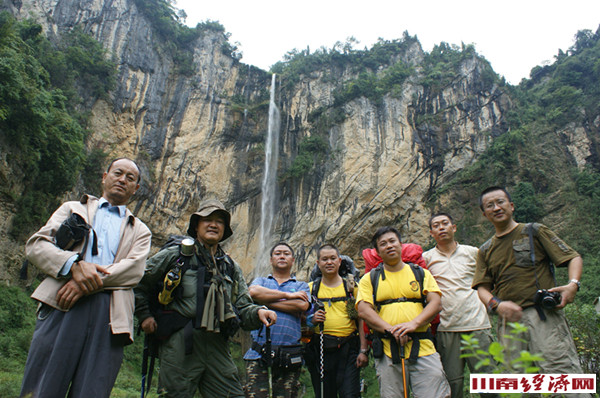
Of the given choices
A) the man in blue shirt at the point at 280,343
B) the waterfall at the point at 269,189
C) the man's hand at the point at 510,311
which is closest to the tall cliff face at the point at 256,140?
the waterfall at the point at 269,189

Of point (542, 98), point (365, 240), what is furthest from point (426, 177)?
point (542, 98)

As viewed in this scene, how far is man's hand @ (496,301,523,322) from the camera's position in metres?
2.38

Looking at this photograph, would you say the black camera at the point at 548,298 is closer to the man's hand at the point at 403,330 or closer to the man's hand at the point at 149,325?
the man's hand at the point at 403,330

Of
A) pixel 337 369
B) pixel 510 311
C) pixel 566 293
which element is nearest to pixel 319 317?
pixel 337 369

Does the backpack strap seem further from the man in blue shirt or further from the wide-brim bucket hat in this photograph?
the wide-brim bucket hat

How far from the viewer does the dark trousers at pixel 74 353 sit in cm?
181

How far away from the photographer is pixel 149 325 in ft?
7.97

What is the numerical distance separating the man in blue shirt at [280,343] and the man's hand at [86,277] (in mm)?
1555

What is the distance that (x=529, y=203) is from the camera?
16719 mm

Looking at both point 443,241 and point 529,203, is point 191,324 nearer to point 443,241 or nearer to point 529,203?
point 443,241

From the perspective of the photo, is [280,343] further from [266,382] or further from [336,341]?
[336,341]

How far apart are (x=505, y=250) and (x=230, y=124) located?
18.9 meters

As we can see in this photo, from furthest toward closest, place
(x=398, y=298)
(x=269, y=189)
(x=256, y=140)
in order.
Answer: (x=256, y=140) → (x=269, y=189) → (x=398, y=298)

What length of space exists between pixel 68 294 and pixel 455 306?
293 cm
